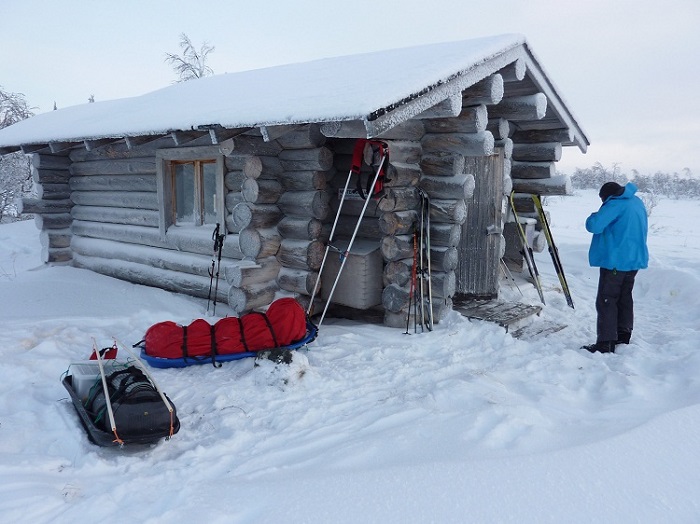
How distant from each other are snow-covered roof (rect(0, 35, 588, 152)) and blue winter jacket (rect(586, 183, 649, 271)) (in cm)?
204

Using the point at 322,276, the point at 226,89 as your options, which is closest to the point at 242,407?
the point at 322,276

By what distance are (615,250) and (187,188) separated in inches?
231

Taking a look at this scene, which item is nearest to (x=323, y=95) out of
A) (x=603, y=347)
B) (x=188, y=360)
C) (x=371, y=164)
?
(x=371, y=164)

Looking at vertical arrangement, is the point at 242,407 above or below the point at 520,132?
below

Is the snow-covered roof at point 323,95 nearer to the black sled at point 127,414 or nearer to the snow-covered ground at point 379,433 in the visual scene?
the snow-covered ground at point 379,433

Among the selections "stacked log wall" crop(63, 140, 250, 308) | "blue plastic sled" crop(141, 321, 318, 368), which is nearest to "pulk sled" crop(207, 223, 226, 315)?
"stacked log wall" crop(63, 140, 250, 308)

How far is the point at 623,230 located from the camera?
5.55m

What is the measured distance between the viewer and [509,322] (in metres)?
6.55

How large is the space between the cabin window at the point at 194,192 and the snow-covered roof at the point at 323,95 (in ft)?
2.73

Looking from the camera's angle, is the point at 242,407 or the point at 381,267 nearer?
the point at 242,407

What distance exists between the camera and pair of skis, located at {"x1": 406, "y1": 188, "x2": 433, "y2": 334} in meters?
6.48

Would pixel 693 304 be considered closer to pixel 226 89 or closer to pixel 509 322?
pixel 509 322

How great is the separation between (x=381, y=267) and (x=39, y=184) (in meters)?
6.74

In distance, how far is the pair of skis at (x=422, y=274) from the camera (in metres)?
6.48
